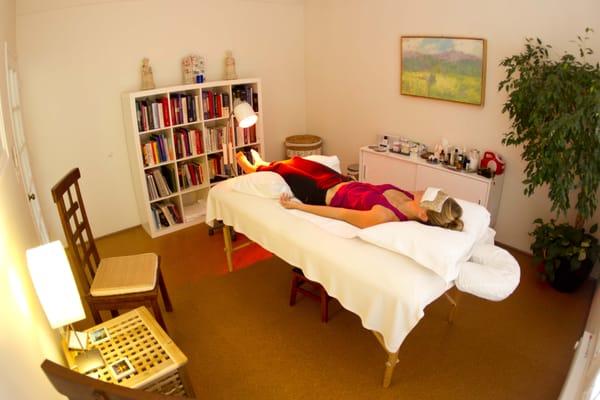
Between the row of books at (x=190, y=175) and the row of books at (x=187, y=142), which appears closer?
the row of books at (x=187, y=142)

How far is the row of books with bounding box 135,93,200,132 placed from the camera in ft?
11.6

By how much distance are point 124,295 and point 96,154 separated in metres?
1.76

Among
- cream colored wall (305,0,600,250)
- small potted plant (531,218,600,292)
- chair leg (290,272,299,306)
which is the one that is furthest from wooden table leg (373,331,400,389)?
cream colored wall (305,0,600,250)

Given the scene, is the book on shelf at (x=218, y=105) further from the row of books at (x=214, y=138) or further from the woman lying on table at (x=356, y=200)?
the woman lying on table at (x=356, y=200)

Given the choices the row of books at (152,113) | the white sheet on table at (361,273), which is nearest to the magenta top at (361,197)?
the white sheet on table at (361,273)

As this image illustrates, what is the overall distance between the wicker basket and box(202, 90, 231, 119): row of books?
899 millimetres

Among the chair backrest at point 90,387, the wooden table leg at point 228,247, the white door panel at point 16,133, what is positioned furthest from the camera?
the wooden table leg at point 228,247

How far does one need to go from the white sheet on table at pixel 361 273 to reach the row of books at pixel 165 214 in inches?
62.3

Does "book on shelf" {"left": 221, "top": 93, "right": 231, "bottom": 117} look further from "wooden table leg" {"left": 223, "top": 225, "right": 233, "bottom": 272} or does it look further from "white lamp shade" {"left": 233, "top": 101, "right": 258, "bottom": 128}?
"wooden table leg" {"left": 223, "top": 225, "right": 233, "bottom": 272}

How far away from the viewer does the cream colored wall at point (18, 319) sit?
3.76 ft

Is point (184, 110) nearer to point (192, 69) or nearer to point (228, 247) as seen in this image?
point (192, 69)

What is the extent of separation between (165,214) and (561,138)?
315 centimetres

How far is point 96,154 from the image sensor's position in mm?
3590

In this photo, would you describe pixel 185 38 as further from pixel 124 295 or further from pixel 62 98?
pixel 124 295
